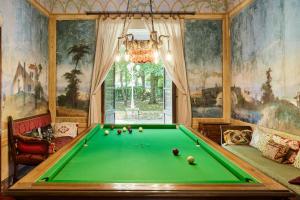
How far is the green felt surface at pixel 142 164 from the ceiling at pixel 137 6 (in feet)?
14.4

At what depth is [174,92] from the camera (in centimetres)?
762

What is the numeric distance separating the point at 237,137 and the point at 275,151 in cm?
142

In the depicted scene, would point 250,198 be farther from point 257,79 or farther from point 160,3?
point 160,3

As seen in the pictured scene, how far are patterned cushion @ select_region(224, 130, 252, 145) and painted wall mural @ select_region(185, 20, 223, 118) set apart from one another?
166cm

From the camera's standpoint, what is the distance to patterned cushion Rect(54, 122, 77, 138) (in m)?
6.70

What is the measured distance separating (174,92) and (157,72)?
456 centimetres

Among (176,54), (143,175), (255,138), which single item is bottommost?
(255,138)

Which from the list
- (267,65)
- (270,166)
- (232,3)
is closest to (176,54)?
(232,3)

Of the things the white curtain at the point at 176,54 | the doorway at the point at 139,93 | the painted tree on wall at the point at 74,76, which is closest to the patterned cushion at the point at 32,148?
the painted tree on wall at the point at 74,76

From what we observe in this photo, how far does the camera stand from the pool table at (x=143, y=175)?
1.90m

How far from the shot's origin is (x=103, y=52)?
24.0ft

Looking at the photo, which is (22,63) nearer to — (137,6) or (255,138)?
(137,6)

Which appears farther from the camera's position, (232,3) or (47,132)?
(232,3)

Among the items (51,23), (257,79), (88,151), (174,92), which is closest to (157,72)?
(174,92)
